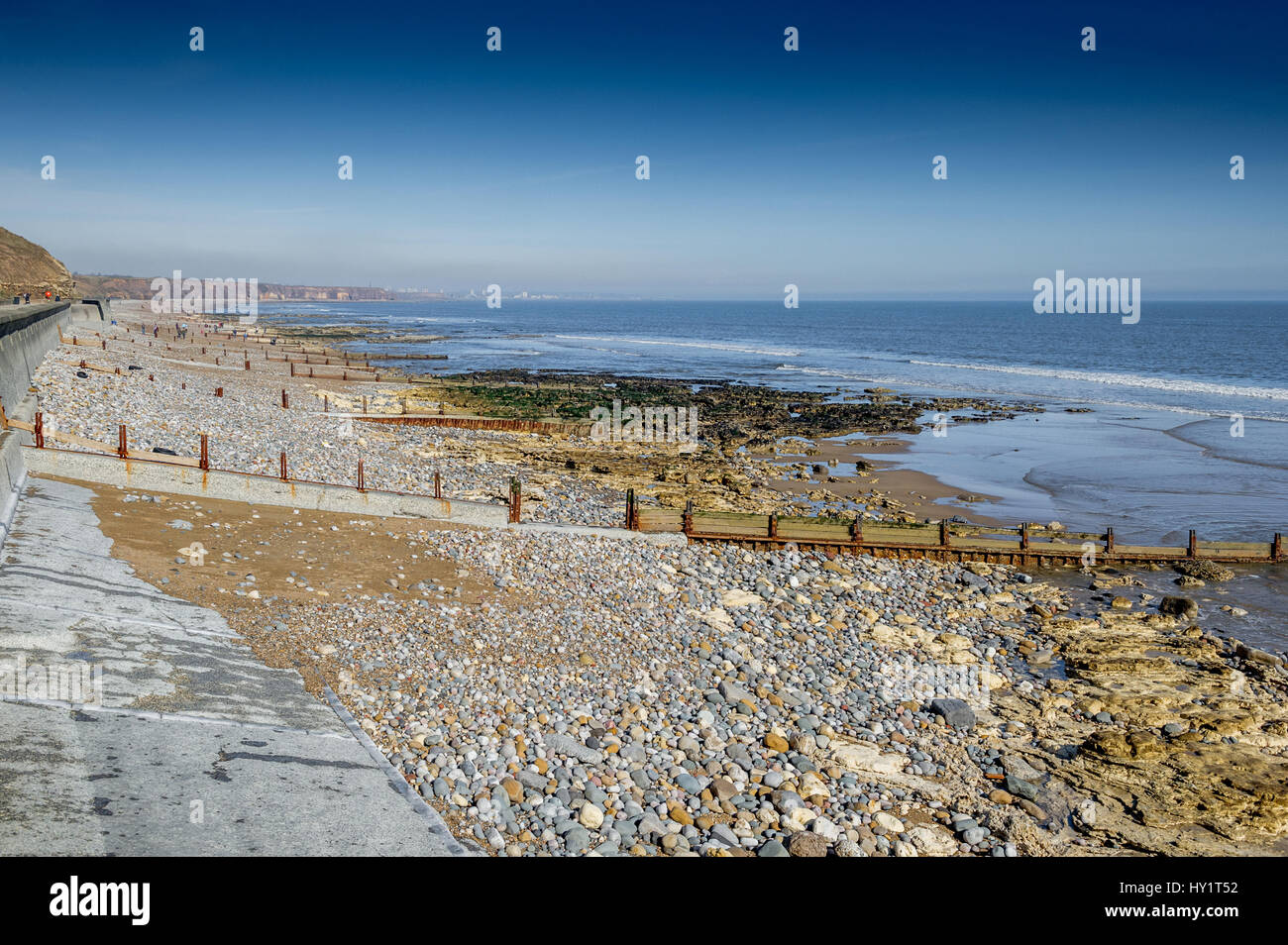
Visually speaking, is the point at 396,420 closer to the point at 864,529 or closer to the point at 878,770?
the point at 864,529

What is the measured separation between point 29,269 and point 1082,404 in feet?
280

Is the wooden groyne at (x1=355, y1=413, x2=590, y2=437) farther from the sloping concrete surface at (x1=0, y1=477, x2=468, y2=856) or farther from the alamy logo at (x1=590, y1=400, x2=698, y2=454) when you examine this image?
the sloping concrete surface at (x1=0, y1=477, x2=468, y2=856)

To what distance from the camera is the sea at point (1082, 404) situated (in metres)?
26.2

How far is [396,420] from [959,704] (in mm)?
29180

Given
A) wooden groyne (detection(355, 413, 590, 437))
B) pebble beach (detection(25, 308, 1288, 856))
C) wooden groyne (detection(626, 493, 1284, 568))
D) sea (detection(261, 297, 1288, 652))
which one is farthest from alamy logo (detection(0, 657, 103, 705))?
wooden groyne (detection(355, 413, 590, 437))

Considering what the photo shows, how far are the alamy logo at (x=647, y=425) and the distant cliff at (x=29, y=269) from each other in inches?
1810

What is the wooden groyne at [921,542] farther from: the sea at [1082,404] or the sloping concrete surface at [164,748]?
the sloping concrete surface at [164,748]

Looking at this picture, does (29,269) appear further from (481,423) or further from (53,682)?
(53,682)

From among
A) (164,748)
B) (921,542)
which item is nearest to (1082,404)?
(921,542)
